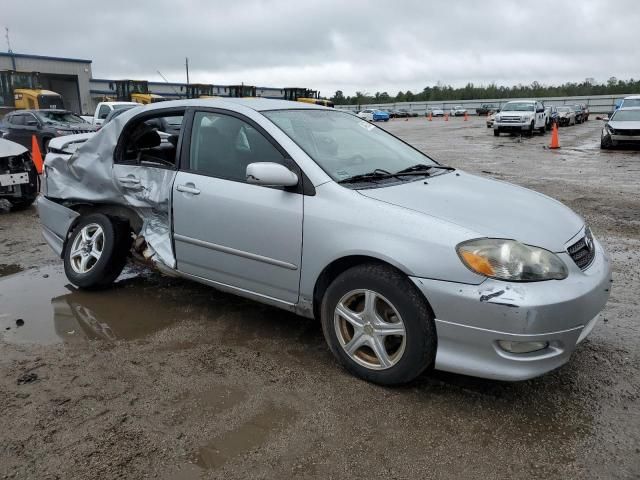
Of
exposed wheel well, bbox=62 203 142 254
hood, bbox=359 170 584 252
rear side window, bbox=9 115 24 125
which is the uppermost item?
hood, bbox=359 170 584 252

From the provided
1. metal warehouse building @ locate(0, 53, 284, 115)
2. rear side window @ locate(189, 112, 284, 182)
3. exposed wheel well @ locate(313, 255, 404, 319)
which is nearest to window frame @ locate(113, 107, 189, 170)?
rear side window @ locate(189, 112, 284, 182)

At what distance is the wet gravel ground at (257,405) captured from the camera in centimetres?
243

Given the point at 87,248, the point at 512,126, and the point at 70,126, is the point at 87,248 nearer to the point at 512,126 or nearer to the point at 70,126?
the point at 70,126

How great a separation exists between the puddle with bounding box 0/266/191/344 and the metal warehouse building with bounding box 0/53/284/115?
32.0 meters

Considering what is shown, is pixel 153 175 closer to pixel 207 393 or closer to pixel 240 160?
pixel 240 160

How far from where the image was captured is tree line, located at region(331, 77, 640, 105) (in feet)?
233

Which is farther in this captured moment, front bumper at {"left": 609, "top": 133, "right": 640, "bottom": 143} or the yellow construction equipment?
the yellow construction equipment

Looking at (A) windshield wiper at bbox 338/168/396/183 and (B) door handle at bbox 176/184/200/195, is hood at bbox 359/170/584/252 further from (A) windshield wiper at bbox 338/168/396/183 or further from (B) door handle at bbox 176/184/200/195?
(B) door handle at bbox 176/184/200/195

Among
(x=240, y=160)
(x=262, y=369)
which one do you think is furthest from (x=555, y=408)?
(x=240, y=160)

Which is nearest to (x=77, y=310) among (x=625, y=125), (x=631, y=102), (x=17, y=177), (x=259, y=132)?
(x=259, y=132)

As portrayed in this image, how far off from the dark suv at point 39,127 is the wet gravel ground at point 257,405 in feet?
40.5

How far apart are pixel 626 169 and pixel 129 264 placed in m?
12.6

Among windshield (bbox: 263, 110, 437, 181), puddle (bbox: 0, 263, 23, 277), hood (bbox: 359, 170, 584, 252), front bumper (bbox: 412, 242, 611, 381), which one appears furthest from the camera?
puddle (bbox: 0, 263, 23, 277)

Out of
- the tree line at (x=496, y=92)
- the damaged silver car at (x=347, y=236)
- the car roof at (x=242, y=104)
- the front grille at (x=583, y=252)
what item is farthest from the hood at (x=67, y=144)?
the tree line at (x=496, y=92)
